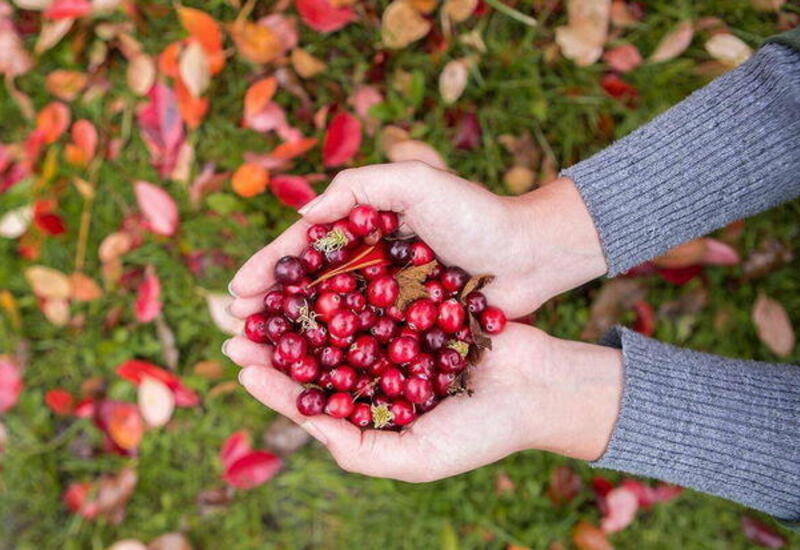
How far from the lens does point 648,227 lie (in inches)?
97.8

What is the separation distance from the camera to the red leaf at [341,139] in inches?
124

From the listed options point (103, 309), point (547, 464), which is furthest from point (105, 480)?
point (547, 464)

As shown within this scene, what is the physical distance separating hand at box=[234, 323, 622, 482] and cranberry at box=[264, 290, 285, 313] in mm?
180

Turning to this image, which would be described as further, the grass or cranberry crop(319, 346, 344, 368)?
the grass

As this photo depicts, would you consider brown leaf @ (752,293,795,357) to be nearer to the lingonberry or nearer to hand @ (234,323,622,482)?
hand @ (234,323,622,482)

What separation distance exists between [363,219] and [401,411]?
1.89 feet

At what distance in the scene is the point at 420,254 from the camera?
2400 mm

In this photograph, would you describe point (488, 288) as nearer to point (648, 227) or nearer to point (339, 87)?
point (648, 227)

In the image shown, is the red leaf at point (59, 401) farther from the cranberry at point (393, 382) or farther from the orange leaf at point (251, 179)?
the cranberry at point (393, 382)

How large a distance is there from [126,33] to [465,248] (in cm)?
195

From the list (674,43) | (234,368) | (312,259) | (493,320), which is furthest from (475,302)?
(674,43)

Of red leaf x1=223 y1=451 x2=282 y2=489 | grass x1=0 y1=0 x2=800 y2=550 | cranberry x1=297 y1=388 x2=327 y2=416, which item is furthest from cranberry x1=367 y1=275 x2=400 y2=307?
red leaf x1=223 y1=451 x2=282 y2=489

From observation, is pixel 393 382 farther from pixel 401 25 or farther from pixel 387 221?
pixel 401 25

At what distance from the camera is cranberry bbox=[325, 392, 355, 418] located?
2.25m
